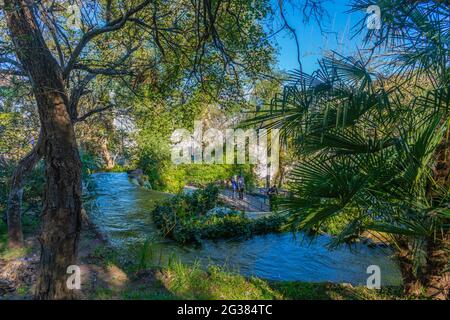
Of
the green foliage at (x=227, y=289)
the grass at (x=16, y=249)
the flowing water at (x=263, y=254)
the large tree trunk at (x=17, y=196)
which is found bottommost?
the flowing water at (x=263, y=254)

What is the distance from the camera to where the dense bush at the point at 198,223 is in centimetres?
853

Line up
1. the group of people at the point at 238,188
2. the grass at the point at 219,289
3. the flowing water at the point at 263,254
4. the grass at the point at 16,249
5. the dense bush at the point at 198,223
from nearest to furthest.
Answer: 1. the grass at the point at 219,289
2. the grass at the point at 16,249
3. the flowing water at the point at 263,254
4. the dense bush at the point at 198,223
5. the group of people at the point at 238,188

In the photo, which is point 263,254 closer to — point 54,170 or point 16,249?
point 16,249

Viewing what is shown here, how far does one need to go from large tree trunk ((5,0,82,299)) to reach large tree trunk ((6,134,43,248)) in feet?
8.64

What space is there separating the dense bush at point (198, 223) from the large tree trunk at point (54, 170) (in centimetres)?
501

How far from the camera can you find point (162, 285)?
15.6 ft

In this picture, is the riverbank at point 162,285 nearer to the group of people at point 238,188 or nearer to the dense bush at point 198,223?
the dense bush at point 198,223

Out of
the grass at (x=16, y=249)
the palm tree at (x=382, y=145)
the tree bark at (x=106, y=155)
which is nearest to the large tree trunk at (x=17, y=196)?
the grass at (x=16, y=249)

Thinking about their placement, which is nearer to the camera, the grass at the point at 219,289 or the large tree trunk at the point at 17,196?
the grass at the point at 219,289

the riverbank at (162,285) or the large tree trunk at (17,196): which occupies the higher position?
the large tree trunk at (17,196)

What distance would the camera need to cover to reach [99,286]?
471 centimetres

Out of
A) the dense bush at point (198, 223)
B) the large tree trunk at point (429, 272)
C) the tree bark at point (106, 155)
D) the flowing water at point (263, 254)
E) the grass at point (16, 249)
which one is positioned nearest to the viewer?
the large tree trunk at point (429, 272)

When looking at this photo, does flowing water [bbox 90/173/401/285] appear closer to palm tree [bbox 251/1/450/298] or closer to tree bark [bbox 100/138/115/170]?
palm tree [bbox 251/1/450/298]
